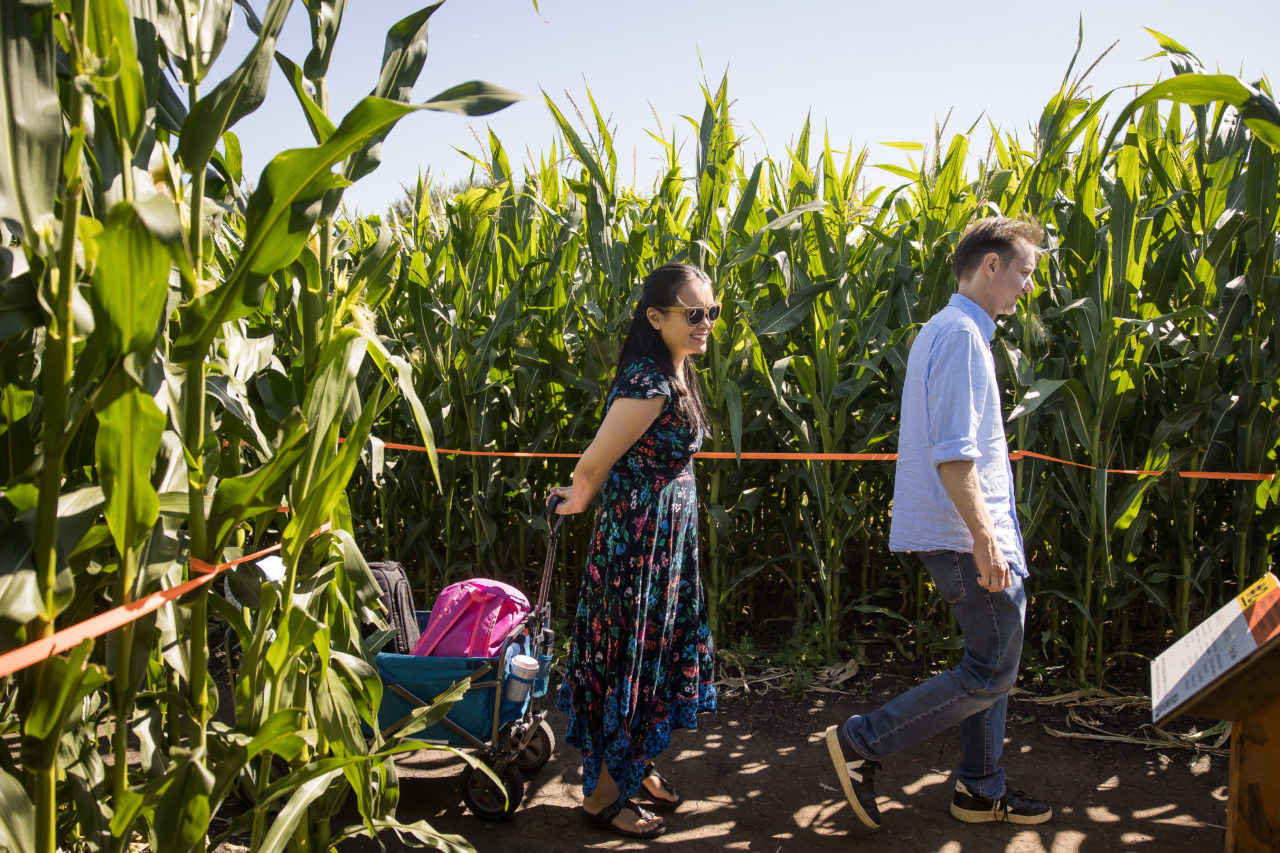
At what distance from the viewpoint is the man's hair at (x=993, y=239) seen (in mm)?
2906

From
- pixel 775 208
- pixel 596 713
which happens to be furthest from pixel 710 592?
pixel 775 208

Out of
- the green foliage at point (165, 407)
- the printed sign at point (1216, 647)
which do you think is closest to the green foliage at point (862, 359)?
the printed sign at point (1216, 647)

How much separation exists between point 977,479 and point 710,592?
2078 mm

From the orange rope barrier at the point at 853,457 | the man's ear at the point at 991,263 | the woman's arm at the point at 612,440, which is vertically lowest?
the orange rope barrier at the point at 853,457

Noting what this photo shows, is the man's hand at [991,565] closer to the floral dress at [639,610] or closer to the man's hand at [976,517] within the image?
the man's hand at [976,517]

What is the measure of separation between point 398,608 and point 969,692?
79.6 inches

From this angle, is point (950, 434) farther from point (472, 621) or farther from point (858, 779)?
point (472, 621)

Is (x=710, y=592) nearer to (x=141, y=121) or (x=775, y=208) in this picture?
(x=775, y=208)

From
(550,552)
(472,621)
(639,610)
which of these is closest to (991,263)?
(639,610)

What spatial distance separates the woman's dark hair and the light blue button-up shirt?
0.71 meters

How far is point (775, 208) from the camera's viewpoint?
4.88 m

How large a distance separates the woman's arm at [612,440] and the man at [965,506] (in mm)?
855

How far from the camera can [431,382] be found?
16.6ft

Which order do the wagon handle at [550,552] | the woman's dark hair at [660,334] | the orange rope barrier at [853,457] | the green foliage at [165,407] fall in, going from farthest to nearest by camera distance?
the orange rope barrier at [853,457], the wagon handle at [550,552], the woman's dark hair at [660,334], the green foliage at [165,407]
